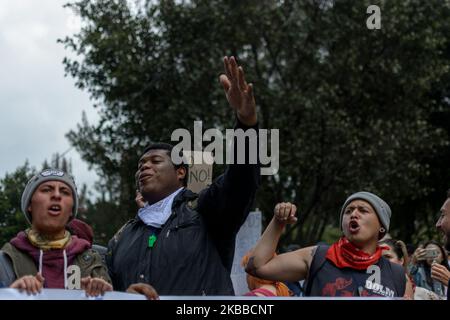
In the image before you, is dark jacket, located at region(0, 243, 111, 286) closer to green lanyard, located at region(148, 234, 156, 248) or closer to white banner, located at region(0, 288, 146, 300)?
white banner, located at region(0, 288, 146, 300)

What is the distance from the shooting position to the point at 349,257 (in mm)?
4348

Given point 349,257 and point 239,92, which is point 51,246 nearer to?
point 239,92

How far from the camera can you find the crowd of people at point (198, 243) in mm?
3830

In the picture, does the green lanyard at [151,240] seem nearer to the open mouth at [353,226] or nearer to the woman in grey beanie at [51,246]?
the woman in grey beanie at [51,246]

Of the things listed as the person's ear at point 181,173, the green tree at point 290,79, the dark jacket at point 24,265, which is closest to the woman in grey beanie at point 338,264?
the person's ear at point 181,173

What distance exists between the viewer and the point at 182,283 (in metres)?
4.25

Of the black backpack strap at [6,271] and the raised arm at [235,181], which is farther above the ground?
the raised arm at [235,181]

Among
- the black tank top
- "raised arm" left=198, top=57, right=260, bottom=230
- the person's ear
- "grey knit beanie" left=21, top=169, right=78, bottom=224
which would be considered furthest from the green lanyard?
the black tank top

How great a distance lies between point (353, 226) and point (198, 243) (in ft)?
2.54

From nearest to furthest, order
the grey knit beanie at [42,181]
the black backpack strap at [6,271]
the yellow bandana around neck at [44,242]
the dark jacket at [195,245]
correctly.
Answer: the black backpack strap at [6,271]
the yellow bandana around neck at [44,242]
the grey knit beanie at [42,181]
the dark jacket at [195,245]

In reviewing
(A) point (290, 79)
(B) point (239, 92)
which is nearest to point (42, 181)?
(B) point (239, 92)

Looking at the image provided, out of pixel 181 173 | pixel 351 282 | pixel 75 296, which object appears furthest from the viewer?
pixel 181 173
